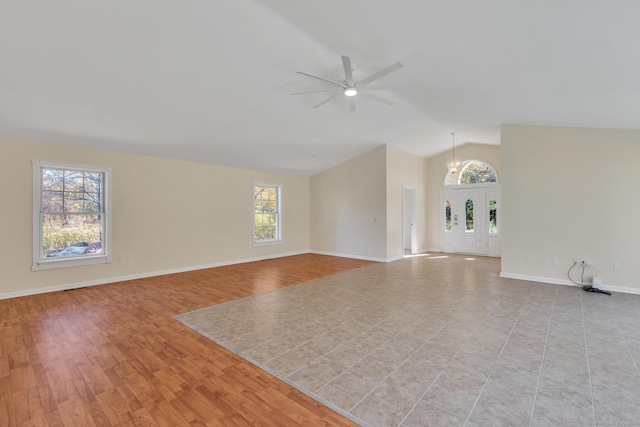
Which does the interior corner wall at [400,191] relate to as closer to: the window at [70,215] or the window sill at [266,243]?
the window sill at [266,243]

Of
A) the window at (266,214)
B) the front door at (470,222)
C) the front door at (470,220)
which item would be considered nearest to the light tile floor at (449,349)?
the window at (266,214)

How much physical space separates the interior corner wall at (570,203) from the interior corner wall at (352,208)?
108 inches

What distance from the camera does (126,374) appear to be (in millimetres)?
2254

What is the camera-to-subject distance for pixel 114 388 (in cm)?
Answer: 207

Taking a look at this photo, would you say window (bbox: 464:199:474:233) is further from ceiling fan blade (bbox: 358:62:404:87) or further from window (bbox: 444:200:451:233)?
ceiling fan blade (bbox: 358:62:404:87)

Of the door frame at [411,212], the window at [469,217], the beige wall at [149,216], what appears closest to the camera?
the beige wall at [149,216]

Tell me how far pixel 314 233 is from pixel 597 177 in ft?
21.5

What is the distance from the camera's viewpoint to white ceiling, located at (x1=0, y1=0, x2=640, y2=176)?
2.42m

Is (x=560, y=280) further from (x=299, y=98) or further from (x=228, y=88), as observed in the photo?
(x=228, y=88)

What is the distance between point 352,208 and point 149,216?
191 inches

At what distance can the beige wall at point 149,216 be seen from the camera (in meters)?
4.38

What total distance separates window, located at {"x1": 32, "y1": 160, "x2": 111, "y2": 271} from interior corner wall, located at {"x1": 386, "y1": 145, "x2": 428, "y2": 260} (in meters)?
6.01

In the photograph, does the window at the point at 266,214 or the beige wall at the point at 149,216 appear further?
the window at the point at 266,214

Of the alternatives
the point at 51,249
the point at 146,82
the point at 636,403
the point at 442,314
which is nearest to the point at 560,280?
the point at 442,314
